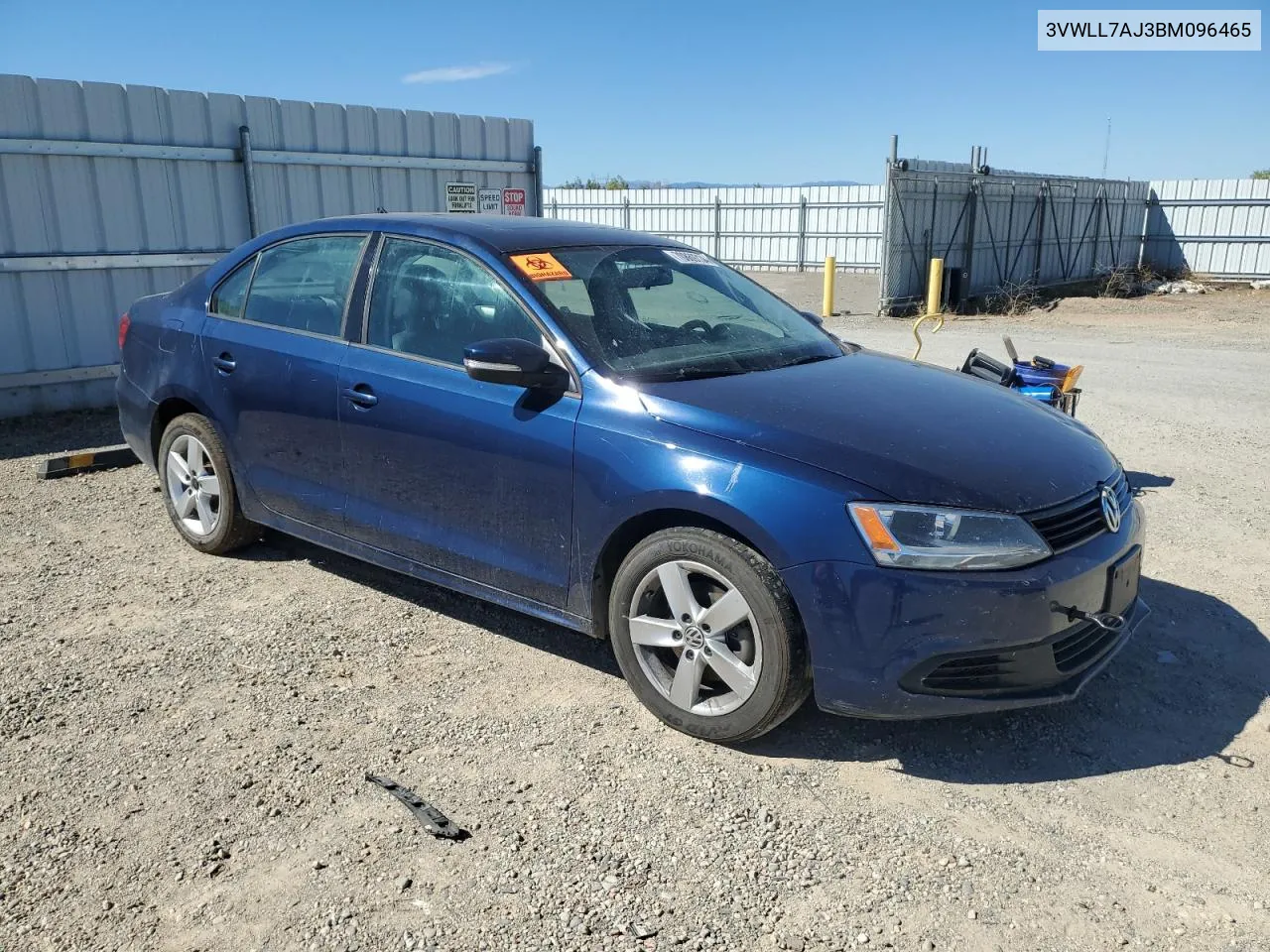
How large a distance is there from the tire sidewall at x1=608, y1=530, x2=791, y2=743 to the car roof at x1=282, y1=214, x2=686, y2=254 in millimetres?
1440

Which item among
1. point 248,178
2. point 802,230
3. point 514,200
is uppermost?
point 248,178

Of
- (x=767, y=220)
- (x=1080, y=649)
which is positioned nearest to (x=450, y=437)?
(x=1080, y=649)

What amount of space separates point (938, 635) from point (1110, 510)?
905 mm

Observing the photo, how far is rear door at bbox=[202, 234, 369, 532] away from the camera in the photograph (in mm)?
4441

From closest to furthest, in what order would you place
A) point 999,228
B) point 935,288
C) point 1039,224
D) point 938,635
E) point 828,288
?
point 938,635 < point 935,288 < point 828,288 < point 999,228 < point 1039,224

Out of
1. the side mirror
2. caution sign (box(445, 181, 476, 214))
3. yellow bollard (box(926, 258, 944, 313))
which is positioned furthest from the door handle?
yellow bollard (box(926, 258, 944, 313))

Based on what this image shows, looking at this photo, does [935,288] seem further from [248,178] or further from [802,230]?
[248,178]

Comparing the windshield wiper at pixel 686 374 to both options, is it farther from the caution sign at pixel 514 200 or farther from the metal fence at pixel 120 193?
the caution sign at pixel 514 200

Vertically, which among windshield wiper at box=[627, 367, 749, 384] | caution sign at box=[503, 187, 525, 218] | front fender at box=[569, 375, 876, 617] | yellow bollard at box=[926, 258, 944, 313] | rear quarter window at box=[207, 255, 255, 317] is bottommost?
yellow bollard at box=[926, 258, 944, 313]

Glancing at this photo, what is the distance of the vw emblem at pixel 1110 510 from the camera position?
346 cm

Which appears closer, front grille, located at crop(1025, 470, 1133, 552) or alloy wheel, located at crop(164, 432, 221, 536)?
front grille, located at crop(1025, 470, 1133, 552)

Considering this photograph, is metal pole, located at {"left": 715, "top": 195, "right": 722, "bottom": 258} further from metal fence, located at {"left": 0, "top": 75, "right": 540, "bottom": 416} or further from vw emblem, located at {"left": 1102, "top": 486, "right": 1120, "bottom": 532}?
vw emblem, located at {"left": 1102, "top": 486, "right": 1120, "bottom": 532}

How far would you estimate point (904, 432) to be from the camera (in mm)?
3422

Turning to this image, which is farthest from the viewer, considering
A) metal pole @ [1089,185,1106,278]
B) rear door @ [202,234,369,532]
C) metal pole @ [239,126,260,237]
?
metal pole @ [1089,185,1106,278]
